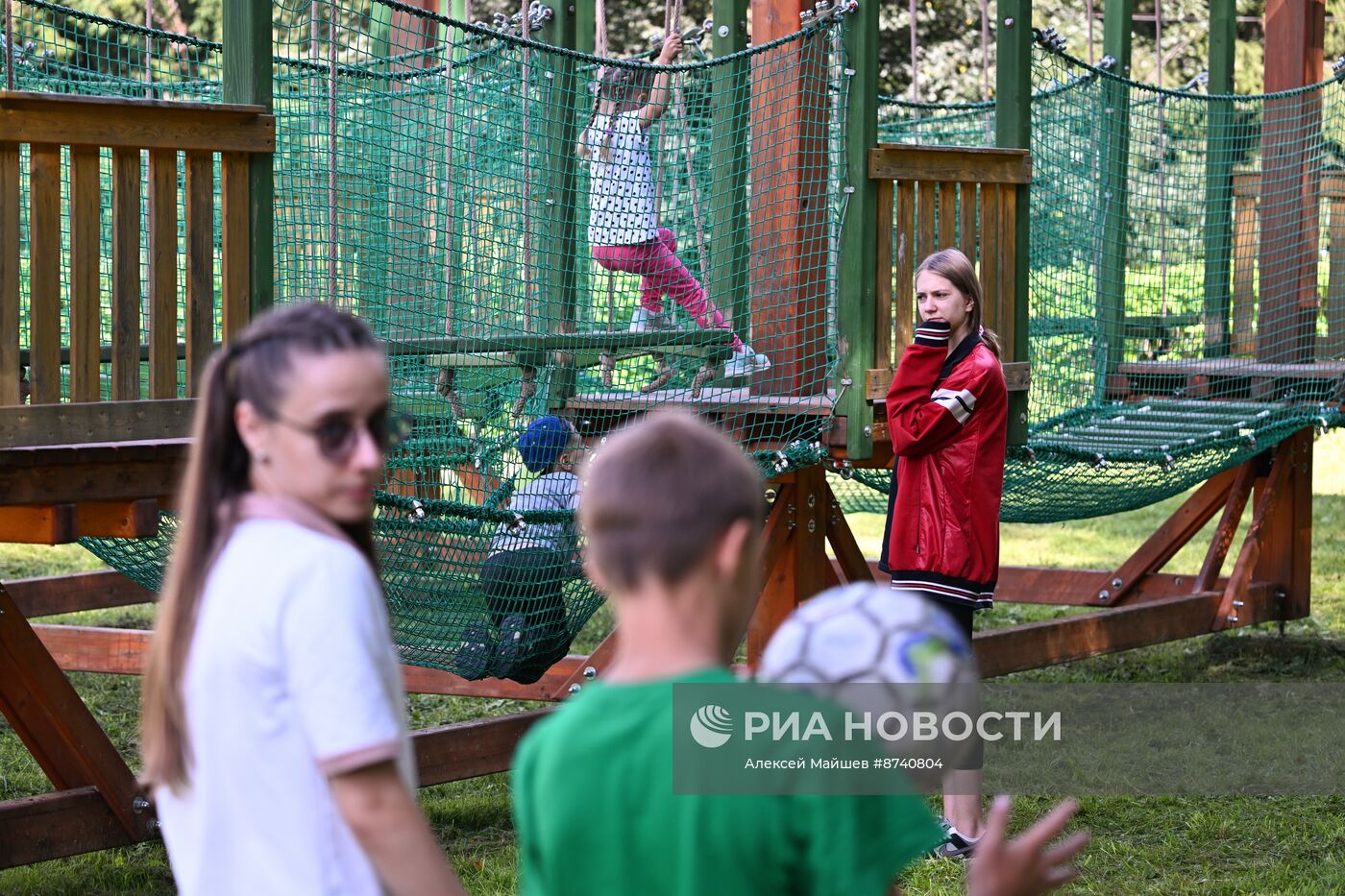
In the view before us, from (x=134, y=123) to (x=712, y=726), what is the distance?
2677 millimetres

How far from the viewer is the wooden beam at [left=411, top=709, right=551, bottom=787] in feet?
16.5

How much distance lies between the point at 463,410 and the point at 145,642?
5.92ft

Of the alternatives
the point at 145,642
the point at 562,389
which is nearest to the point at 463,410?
the point at 562,389

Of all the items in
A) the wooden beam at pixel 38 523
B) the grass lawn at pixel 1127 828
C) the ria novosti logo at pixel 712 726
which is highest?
the ria novosti logo at pixel 712 726

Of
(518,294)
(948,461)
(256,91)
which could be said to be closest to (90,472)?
(256,91)

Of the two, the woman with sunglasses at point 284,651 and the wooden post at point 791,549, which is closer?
the woman with sunglasses at point 284,651

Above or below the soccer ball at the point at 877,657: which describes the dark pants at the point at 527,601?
below

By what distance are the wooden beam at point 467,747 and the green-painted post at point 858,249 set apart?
147 centimetres

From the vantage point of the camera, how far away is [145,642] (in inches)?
243

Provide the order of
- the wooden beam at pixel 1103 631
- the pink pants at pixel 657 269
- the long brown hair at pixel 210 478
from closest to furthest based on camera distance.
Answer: the long brown hair at pixel 210 478
the pink pants at pixel 657 269
the wooden beam at pixel 1103 631

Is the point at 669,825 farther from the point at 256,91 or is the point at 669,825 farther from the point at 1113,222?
the point at 1113,222

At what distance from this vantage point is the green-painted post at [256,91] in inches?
155

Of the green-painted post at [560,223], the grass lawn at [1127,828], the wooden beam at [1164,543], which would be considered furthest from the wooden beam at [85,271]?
the wooden beam at [1164,543]

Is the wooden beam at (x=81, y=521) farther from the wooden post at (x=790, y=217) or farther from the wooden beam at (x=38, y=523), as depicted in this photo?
the wooden post at (x=790, y=217)
